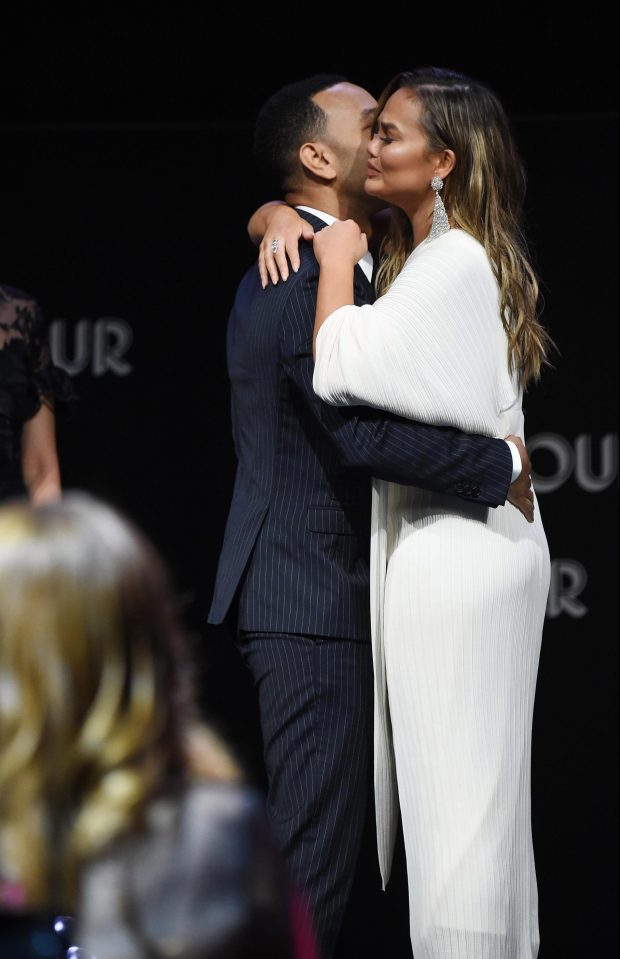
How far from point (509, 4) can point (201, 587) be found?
5.42ft

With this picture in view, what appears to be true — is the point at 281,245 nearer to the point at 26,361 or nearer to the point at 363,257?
the point at 363,257

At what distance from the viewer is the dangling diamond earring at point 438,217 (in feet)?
8.00

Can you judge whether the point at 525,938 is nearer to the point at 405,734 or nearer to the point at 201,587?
the point at 405,734

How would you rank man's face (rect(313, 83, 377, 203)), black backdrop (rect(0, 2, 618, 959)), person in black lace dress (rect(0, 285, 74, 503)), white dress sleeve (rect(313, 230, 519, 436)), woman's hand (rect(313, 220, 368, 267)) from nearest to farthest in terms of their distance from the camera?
white dress sleeve (rect(313, 230, 519, 436))
woman's hand (rect(313, 220, 368, 267))
man's face (rect(313, 83, 377, 203))
person in black lace dress (rect(0, 285, 74, 503))
black backdrop (rect(0, 2, 618, 959))

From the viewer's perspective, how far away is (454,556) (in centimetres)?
236

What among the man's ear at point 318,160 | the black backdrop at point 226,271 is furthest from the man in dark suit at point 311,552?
the black backdrop at point 226,271

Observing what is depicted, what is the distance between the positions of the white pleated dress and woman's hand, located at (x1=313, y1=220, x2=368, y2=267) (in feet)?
0.32

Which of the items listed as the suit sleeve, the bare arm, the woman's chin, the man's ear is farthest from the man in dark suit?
the bare arm

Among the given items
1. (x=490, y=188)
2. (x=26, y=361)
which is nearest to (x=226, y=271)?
(x=26, y=361)

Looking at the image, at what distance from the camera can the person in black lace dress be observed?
2.91 m

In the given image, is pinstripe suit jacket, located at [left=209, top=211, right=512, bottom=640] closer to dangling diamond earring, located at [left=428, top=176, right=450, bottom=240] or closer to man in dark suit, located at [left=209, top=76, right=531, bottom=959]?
man in dark suit, located at [left=209, top=76, right=531, bottom=959]

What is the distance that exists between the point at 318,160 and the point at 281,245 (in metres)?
0.29

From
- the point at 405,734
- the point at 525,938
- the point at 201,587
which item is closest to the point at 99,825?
the point at 405,734

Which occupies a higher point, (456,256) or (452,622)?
(456,256)
